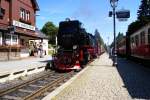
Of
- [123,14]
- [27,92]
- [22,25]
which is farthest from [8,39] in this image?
[27,92]

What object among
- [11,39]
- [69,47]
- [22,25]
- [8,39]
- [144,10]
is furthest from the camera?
[144,10]

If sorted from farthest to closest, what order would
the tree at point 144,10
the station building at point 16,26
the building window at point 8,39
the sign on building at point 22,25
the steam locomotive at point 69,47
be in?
the tree at point 144,10 → the sign on building at point 22,25 → the building window at point 8,39 → the station building at point 16,26 → the steam locomotive at point 69,47

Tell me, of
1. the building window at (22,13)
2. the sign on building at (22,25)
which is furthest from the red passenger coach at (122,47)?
the building window at (22,13)

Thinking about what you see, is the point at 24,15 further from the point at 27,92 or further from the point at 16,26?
the point at 27,92

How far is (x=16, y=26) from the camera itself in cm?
3859

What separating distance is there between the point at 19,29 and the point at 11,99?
92.8ft

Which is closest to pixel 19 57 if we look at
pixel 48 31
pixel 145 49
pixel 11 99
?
pixel 145 49

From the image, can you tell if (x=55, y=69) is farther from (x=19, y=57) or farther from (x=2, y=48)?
(x=19, y=57)

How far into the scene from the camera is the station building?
3531 centimetres

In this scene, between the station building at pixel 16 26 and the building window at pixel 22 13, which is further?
the building window at pixel 22 13

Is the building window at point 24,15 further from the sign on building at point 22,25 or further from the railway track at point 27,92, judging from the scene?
the railway track at point 27,92

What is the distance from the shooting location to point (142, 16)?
3883 inches

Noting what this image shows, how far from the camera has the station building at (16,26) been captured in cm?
3531

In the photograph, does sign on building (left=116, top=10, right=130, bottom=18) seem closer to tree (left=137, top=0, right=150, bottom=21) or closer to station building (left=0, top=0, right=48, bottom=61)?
station building (left=0, top=0, right=48, bottom=61)
